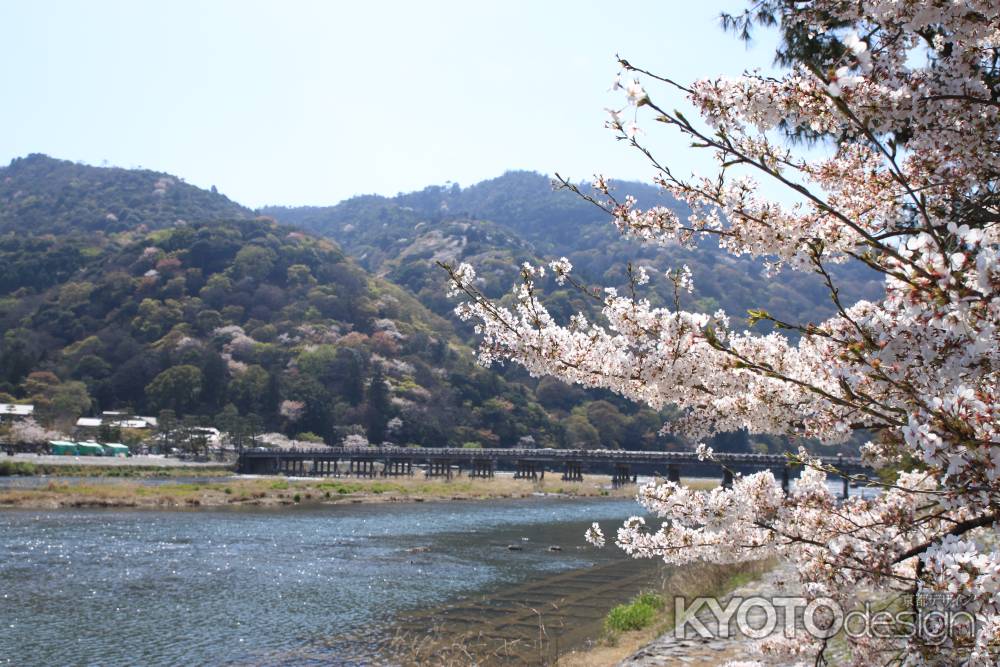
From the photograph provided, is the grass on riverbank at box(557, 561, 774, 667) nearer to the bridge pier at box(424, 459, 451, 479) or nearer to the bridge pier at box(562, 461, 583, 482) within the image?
the bridge pier at box(424, 459, 451, 479)

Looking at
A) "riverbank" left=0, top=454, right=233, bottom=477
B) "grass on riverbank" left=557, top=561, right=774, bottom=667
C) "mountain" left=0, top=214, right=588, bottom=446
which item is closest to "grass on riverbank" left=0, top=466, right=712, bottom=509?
"riverbank" left=0, top=454, right=233, bottom=477

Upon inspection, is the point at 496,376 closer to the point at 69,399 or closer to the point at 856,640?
the point at 69,399

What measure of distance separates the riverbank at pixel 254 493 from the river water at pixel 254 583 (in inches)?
151

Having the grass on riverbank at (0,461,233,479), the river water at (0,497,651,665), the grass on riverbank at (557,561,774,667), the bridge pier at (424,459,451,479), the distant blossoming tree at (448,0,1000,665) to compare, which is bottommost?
the bridge pier at (424,459,451,479)

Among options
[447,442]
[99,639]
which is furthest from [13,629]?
[447,442]

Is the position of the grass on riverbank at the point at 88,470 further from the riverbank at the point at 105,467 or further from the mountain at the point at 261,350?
the mountain at the point at 261,350

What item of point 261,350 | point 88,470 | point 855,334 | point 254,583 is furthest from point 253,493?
point 261,350

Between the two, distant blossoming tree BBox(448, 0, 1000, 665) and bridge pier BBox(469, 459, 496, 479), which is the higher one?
distant blossoming tree BBox(448, 0, 1000, 665)

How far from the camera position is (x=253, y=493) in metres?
49.3

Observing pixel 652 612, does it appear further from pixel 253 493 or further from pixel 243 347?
pixel 243 347

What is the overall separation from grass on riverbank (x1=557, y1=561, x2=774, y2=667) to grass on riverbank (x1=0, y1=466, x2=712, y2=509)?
3308cm

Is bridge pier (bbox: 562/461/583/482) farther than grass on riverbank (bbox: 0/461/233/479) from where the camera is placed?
Yes

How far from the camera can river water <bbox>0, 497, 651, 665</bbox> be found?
1434 cm

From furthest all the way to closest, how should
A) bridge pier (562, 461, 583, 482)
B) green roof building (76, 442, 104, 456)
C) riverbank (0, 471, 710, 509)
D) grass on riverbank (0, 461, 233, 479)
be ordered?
bridge pier (562, 461, 583, 482) < green roof building (76, 442, 104, 456) < grass on riverbank (0, 461, 233, 479) < riverbank (0, 471, 710, 509)
